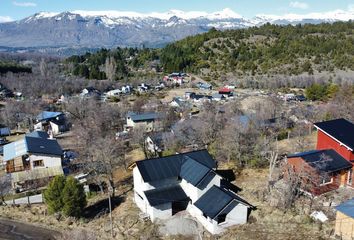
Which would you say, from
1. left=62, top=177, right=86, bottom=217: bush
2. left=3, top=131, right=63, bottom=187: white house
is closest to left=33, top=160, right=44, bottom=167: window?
left=3, top=131, right=63, bottom=187: white house

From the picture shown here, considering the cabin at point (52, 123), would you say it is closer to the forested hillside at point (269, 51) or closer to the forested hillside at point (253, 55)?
the forested hillside at point (253, 55)

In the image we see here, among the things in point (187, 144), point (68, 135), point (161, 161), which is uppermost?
point (161, 161)

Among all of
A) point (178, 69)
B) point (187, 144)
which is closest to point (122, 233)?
point (187, 144)

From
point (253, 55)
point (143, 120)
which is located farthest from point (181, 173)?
point (253, 55)

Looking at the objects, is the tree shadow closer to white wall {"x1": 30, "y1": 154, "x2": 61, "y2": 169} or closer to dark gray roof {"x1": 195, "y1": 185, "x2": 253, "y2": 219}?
dark gray roof {"x1": 195, "y1": 185, "x2": 253, "y2": 219}

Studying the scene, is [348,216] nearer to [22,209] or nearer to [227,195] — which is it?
[227,195]
